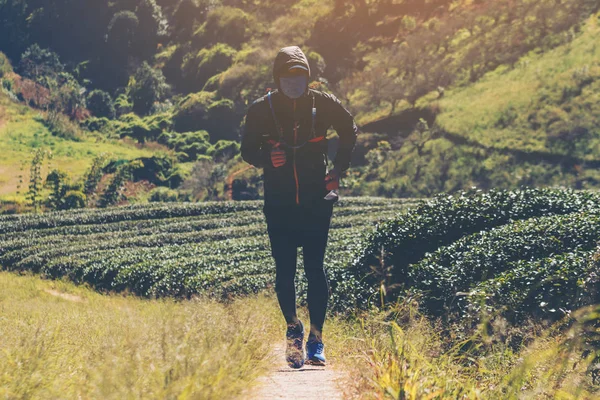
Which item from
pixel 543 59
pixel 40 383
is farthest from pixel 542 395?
pixel 543 59

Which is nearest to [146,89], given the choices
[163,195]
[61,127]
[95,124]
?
[95,124]

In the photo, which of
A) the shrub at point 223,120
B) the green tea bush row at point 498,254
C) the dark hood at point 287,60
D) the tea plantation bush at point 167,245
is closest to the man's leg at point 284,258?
the dark hood at point 287,60

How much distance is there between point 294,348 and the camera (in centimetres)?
450

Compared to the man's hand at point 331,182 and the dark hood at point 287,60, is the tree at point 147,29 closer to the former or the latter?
the dark hood at point 287,60

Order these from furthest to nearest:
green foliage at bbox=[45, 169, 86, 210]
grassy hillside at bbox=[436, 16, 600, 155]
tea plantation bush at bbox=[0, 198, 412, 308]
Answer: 1. green foliage at bbox=[45, 169, 86, 210]
2. grassy hillside at bbox=[436, 16, 600, 155]
3. tea plantation bush at bbox=[0, 198, 412, 308]

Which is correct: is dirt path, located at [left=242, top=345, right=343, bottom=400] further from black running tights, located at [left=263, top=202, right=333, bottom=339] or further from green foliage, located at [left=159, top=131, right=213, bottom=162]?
green foliage, located at [left=159, top=131, right=213, bottom=162]

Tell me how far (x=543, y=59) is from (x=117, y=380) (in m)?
46.3

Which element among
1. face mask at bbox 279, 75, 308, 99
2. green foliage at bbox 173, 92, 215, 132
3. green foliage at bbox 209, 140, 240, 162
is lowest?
face mask at bbox 279, 75, 308, 99

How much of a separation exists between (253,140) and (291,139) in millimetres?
289

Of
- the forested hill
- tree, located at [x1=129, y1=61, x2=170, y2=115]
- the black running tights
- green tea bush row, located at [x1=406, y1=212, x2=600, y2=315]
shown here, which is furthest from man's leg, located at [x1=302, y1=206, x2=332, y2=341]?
tree, located at [x1=129, y1=61, x2=170, y2=115]

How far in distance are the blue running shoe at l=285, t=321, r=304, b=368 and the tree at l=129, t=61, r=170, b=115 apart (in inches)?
2723

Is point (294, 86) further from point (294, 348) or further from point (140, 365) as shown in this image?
point (140, 365)

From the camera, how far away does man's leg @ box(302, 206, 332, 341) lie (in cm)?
457

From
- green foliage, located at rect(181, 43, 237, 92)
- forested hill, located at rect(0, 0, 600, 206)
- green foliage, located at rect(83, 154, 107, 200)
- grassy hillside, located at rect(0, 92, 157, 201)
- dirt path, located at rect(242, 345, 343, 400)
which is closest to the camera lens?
dirt path, located at rect(242, 345, 343, 400)
